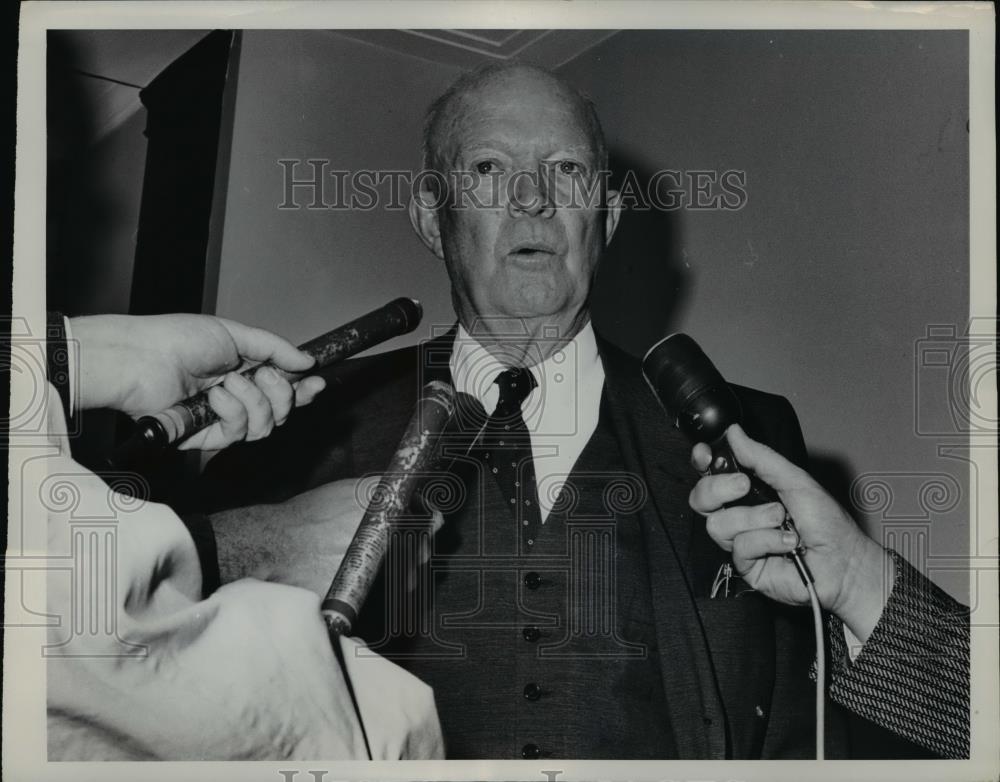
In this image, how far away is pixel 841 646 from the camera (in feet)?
4.64

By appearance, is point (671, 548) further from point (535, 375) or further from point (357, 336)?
point (357, 336)

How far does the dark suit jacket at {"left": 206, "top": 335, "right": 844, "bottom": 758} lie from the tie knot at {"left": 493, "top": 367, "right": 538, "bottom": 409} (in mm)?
78

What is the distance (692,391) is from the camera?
4.61ft

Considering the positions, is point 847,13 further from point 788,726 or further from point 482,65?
point 788,726

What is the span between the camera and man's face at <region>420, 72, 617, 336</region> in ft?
4.74

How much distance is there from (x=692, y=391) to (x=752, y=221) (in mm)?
269

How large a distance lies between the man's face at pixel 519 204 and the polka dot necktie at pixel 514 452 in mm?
93

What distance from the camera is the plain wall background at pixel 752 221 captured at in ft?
4.78

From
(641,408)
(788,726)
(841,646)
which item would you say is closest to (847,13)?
(641,408)

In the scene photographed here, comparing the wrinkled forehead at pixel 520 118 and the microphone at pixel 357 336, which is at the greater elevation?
the wrinkled forehead at pixel 520 118

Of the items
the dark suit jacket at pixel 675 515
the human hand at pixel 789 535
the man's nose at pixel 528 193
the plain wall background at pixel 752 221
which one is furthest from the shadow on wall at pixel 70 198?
the human hand at pixel 789 535

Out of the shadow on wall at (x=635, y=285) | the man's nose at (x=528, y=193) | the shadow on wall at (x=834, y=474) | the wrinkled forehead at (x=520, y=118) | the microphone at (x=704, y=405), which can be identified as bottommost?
the shadow on wall at (x=834, y=474)

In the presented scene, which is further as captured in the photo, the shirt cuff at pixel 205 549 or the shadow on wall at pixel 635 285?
the shadow on wall at pixel 635 285

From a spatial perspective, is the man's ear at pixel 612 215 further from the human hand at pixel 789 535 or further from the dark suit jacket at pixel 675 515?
the human hand at pixel 789 535
